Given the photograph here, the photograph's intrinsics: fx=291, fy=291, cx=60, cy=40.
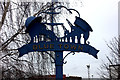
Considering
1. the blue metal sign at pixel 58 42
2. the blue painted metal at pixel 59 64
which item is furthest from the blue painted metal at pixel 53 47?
the blue painted metal at pixel 59 64

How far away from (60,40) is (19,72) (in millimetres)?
3208

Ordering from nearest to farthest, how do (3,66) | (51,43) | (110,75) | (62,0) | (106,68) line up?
(51,43), (3,66), (62,0), (110,75), (106,68)

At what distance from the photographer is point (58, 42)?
6.94 meters

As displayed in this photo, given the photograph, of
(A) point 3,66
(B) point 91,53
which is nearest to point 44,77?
(A) point 3,66

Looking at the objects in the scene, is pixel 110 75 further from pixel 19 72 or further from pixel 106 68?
pixel 19 72

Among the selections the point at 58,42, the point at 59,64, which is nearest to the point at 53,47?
the point at 58,42

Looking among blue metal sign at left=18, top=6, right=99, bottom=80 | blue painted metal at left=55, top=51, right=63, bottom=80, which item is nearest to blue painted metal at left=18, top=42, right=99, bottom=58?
blue metal sign at left=18, top=6, right=99, bottom=80

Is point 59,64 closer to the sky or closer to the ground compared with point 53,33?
closer to the ground

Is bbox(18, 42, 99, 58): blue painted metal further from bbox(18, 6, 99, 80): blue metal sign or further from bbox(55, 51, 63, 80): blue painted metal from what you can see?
bbox(55, 51, 63, 80): blue painted metal

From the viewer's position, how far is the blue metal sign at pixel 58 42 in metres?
6.91

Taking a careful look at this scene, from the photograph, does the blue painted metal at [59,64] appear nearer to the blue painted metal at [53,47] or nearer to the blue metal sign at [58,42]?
the blue metal sign at [58,42]

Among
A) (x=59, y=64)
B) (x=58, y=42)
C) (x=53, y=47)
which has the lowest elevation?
(x=59, y=64)

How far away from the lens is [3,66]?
9.62 meters

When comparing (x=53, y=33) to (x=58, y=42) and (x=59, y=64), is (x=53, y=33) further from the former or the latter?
(x=59, y=64)
